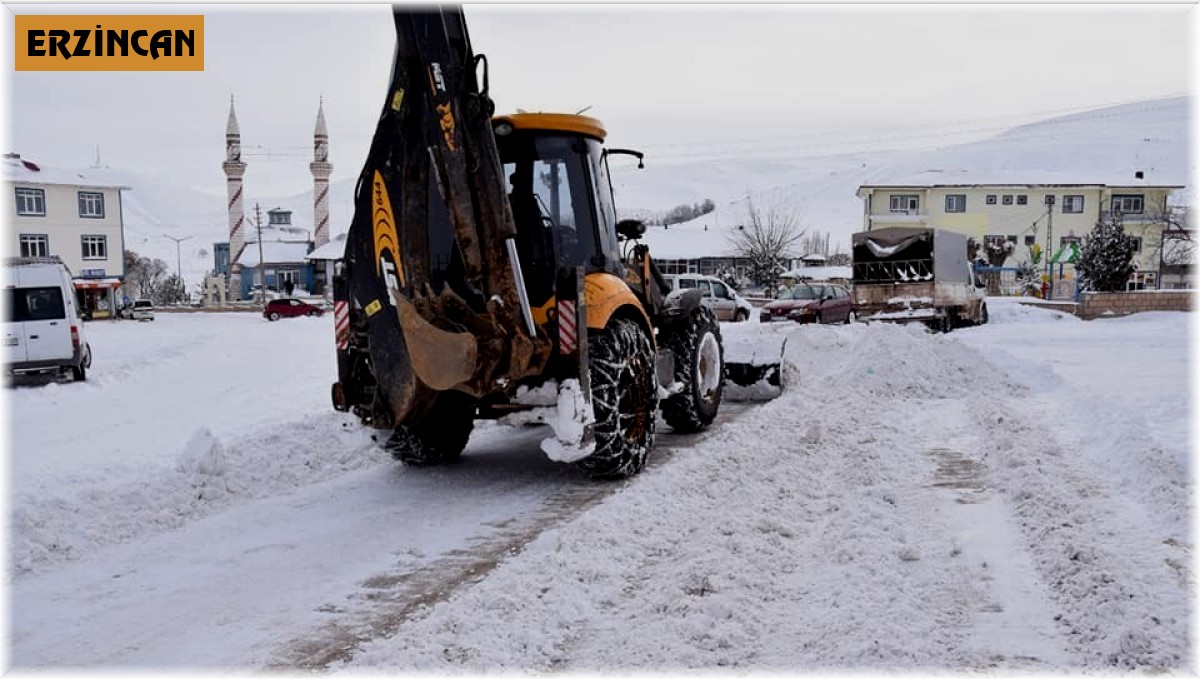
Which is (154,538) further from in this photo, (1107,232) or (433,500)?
(1107,232)

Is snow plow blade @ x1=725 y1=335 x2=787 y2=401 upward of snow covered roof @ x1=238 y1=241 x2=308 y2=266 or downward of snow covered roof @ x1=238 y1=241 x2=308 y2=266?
downward

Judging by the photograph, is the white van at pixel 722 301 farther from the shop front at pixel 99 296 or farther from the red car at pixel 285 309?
the shop front at pixel 99 296

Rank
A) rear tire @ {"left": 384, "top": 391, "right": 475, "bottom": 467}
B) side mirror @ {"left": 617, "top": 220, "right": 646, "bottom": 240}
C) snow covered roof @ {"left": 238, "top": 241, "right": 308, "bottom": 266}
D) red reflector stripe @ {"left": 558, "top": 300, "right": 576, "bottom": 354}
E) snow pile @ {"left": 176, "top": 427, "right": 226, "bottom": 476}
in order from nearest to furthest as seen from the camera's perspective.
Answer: red reflector stripe @ {"left": 558, "top": 300, "right": 576, "bottom": 354} < snow pile @ {"left": 176, "top": 427, "right": 226, "bottom": 476} < rear tire @ {"left": 384, "top": 391, "right": 475, "bottom": 467} < side mirror @ {"left": 617, "top": 220, "right": 646, "bottom": 240} < snow covered roof @ {"left": 238, "top": 241, "right": 308, "bottom": 266}

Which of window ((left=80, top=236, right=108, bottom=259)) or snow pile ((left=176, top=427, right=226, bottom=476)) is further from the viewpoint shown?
window ((left=80, top=236, right=108, bottom=259))

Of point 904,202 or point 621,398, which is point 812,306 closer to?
point 621,398

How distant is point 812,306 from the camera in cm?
2989

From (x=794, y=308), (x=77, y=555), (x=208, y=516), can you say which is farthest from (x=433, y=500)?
(x=794, y=308)

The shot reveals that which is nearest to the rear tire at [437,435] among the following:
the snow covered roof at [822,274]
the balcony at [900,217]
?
the snow covered roof at [822,274]

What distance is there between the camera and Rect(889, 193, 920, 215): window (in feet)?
211

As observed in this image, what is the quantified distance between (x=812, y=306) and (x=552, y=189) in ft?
75.5

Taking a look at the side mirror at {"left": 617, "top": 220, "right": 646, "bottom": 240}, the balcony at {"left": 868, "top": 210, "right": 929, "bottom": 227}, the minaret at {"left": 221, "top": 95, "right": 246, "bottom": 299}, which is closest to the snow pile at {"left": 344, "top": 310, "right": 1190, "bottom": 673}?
the side mirror at {"left": 617, "top": 220, "right": 646, "bottom": 240}

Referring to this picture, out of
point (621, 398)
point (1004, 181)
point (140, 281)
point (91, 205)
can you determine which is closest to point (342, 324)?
point (621, 398)

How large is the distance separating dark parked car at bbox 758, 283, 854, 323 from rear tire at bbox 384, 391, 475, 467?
2155cm

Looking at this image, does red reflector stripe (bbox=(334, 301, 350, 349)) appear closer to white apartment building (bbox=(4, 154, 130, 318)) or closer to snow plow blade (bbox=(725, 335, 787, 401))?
snow plow blade (bbox=(725, 335, 787, 401))
